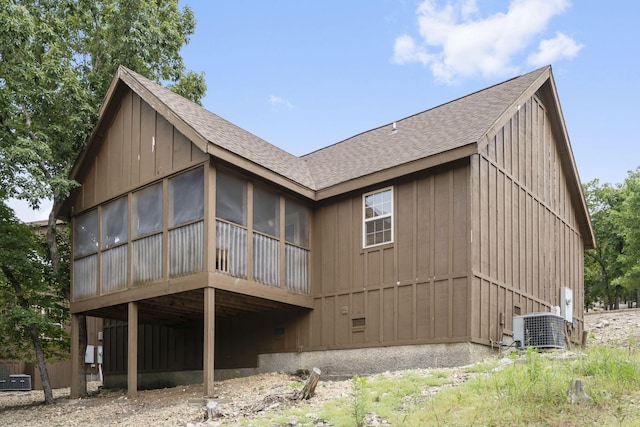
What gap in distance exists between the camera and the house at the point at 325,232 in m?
14.5

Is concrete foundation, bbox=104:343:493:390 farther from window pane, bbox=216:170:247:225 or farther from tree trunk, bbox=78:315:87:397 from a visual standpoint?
window pane, bbox=216:170:247:225

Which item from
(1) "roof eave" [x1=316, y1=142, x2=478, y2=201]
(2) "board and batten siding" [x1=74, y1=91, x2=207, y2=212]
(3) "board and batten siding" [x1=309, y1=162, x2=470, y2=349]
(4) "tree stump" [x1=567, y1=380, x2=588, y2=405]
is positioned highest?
(2) "board and batten siding" [x1=74, y1=91, x2=207, y2=212]

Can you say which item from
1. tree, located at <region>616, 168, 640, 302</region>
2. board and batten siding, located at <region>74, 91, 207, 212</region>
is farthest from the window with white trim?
tree, located at <region>616, 168, 640, 302</region>

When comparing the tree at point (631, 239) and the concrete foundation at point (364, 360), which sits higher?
the tree at point (631, 239)

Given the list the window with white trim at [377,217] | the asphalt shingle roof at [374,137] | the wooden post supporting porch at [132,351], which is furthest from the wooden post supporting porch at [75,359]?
the window with white trim at [377,217]

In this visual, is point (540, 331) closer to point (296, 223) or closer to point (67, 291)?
point (296, 223)

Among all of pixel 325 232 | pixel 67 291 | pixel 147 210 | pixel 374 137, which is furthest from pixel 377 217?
pixel 67 291

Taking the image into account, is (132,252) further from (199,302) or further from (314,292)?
(314,292)

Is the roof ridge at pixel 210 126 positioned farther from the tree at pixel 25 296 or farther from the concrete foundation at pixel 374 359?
the tree at pixel 25 296

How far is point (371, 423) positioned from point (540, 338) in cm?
660

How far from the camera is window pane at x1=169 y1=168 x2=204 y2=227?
14680 mm

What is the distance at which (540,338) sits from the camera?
14461mm

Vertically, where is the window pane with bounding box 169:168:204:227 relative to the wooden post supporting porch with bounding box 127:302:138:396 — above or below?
above

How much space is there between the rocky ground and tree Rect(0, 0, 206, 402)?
2.31 meters
